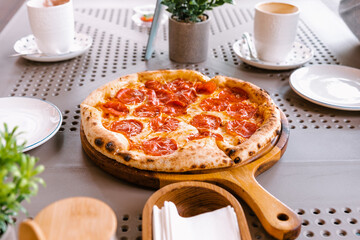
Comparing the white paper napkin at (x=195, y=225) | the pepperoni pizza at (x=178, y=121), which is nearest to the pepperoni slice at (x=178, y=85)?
the pepperoni pizza at (x=178, y=121)

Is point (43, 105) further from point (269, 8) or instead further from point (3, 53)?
point (269, 8)

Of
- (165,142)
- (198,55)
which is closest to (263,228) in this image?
(165,142)

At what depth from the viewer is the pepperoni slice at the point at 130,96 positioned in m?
1.35

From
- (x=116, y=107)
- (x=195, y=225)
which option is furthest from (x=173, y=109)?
(x=195, y=225)

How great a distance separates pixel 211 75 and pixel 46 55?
2.27 ft

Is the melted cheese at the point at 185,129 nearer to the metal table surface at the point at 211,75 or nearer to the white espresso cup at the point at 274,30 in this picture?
the metal table surface at the point at 211,75

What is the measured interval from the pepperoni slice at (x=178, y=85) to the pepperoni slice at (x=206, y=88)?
37mm

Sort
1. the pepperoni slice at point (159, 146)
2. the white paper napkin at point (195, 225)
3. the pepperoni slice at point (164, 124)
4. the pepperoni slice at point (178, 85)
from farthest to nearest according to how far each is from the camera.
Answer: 1. the pepperoni slice at point (178, 85)
2. the pepperoni slice at point (164, 124)
3. the pepperoni slice at point (159, 146)
4. the white paper napkin at point (195, 225)

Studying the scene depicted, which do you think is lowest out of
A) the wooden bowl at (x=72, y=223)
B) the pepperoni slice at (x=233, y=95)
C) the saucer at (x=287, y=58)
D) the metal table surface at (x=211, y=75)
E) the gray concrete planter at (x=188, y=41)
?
the metal table surface at (x=211, y=75)

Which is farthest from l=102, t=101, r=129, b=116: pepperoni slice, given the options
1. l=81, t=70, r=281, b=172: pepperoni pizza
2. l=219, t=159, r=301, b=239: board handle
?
l=219, t=159, r=301, b=239: board handle

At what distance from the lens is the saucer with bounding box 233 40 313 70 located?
1631 millimetres

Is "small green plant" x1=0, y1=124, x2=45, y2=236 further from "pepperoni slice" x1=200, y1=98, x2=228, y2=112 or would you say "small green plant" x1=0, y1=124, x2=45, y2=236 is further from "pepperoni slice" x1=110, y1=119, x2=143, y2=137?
"pepperoni slice" x1=200, y1=98, x2=228, y2=112

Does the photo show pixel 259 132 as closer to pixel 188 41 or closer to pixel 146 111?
pixel 146 111

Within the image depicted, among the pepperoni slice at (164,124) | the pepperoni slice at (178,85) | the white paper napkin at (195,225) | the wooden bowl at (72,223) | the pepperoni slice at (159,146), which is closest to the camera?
the wooden bowl at (72,223)
